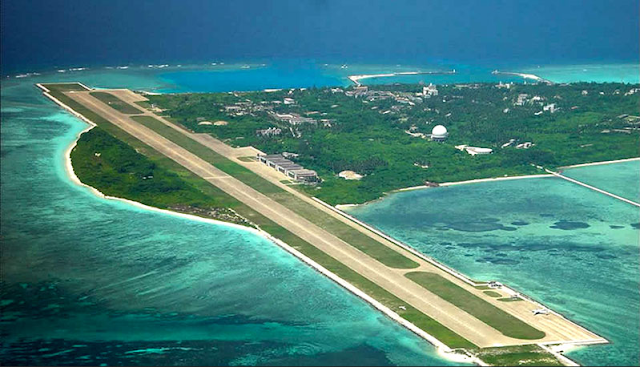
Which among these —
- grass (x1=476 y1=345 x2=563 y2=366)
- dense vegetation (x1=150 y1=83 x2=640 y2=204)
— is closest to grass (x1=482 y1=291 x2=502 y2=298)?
grass (x1=476 y1=345 x2=563 y2=366)

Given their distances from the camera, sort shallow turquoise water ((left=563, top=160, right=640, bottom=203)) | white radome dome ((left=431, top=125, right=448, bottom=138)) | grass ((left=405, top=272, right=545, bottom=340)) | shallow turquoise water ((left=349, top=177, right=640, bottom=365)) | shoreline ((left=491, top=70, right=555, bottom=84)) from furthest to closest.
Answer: shoreline ((left=491, top=70, right=555, bottom=84)), white radome dome ((left=431, top=125, right=448, bottom=138)), shallow turquoise water ((left=563, top=160, right=640, bottom=203)), shallow turquoise water ((left=349, top=177, right=640, bottom=365)), grass ((left=405, top=272, right=545, bottom=340))

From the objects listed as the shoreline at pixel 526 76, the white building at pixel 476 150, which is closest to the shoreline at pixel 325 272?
the white building at pixel 476 150

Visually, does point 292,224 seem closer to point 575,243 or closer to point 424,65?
point 575,243

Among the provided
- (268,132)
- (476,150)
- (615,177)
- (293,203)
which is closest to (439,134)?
(476,150)

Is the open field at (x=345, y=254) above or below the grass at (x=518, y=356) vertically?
above

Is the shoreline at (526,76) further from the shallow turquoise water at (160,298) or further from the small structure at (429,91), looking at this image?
the shallow turquoise water at (160,298)

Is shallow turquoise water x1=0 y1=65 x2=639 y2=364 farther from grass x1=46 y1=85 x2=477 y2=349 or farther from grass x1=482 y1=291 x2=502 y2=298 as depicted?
grass x1=482 y1=291 x2=502 y2=298

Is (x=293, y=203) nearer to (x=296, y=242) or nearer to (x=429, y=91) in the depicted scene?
(x=296, y=242)

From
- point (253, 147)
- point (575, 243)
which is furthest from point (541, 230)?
point (253, 147)
